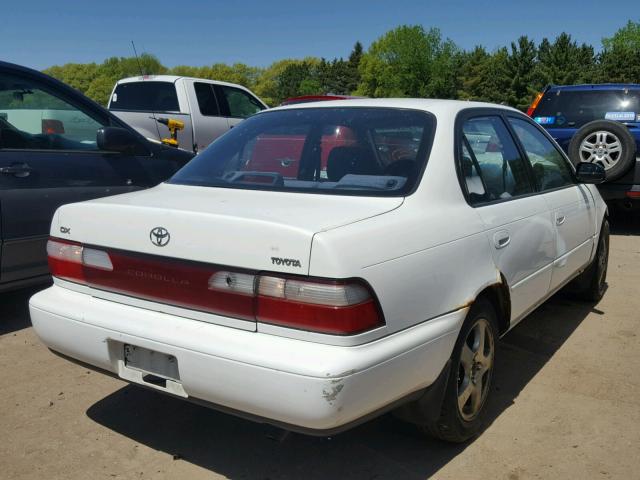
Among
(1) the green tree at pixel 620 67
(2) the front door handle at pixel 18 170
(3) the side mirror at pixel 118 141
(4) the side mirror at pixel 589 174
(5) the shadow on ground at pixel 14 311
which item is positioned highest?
(1) the green tree at pixel 620 67

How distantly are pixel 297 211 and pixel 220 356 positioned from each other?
62 centimetres

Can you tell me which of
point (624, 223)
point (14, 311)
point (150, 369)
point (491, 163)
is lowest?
point (624, 223)

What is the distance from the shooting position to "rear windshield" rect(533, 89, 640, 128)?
26.5ft

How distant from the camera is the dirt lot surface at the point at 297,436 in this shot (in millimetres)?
2711

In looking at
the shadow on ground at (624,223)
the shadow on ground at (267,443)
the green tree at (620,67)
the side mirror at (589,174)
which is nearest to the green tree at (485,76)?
the green tree at (620,67)

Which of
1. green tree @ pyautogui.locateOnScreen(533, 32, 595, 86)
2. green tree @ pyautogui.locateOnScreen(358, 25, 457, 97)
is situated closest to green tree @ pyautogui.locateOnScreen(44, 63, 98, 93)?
green tree @ pyautogui.locateOnScreen(358, 25, 457, 97)

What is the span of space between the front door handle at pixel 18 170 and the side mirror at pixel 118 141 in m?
0.54

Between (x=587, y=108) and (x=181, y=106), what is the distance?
5799mm

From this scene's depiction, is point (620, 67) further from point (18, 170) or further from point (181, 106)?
point (18, 170)

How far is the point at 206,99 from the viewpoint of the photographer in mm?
10172

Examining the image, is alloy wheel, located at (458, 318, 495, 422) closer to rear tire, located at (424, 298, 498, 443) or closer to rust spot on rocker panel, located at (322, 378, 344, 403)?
rear tire, located at (424, 298, 498, 443)

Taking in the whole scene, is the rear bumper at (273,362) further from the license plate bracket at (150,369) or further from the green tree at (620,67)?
the green tree at (620,67)

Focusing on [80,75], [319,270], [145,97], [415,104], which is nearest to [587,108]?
[415,104]

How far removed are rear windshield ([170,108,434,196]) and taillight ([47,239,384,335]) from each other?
66 centimetres
